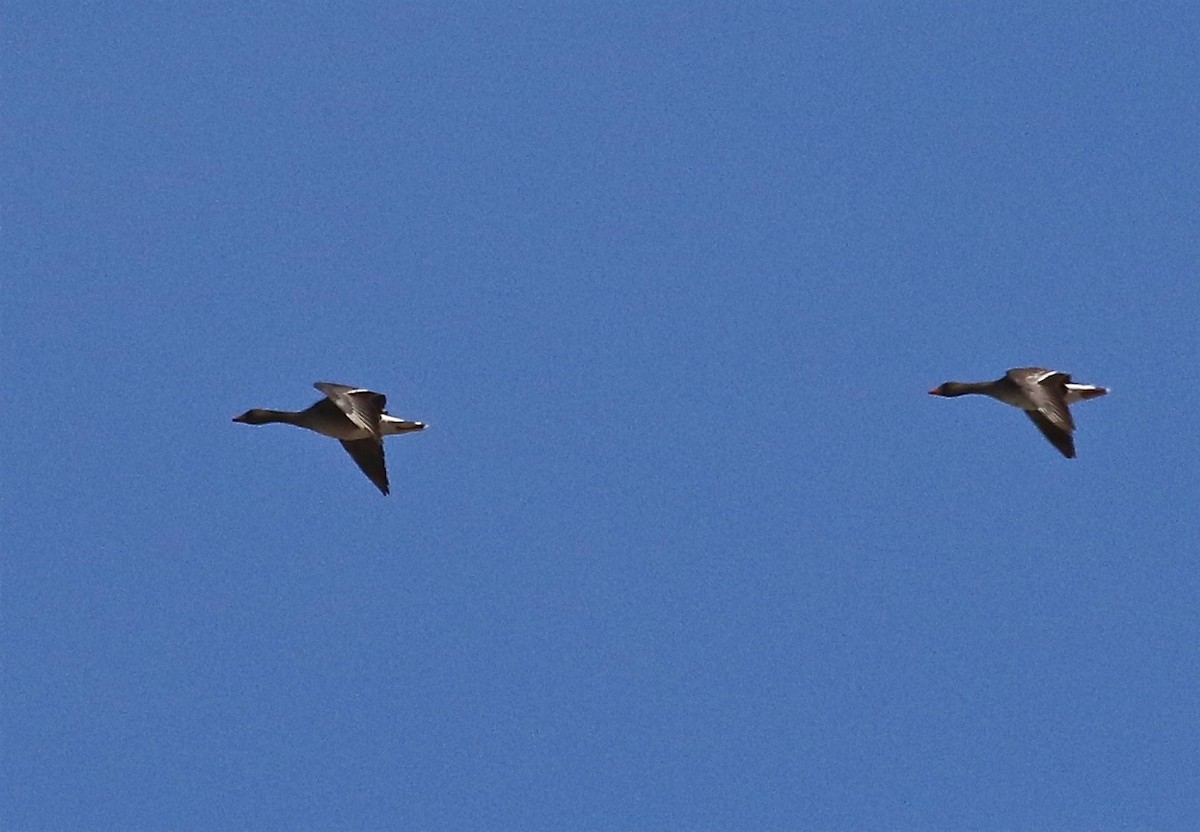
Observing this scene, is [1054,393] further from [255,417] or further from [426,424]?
[255,417]

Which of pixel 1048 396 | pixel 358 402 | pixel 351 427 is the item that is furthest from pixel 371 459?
pixel 1048 396

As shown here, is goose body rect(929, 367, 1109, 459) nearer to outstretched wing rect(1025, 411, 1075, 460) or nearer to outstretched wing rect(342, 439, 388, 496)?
outstretched wing rect(1025, 411, 1075, 460)

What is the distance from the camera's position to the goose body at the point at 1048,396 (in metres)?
36.0

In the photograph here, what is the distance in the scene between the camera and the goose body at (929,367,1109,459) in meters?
36.0

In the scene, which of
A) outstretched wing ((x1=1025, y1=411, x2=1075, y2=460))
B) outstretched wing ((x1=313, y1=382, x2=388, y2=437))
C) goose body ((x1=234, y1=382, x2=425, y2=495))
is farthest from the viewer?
outstretched wing ((x1=1025, y1=411, x2=1075, y2=460))

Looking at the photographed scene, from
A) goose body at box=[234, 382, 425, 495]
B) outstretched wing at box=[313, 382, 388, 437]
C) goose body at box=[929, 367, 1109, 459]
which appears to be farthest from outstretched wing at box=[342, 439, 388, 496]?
goose body at box=[929, 367, 1109, 459]

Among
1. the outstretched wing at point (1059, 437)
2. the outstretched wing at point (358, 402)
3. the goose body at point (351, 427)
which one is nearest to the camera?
the outstretched wing at point (358, 402)

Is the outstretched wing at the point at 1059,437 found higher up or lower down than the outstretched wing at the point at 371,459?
higher up

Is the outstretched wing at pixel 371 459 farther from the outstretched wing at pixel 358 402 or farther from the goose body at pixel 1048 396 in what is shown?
the goose body at pixel 1048 396

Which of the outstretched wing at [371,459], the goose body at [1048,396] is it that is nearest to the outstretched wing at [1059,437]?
the goose body at [1048,396]

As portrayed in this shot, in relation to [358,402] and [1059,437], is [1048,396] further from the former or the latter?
[358,402]

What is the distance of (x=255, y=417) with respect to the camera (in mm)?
37500

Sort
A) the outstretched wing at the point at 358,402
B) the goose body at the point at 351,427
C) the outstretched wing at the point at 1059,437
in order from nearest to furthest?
the outstretched wing at the point at 358,402 < the goose body at the point at 351,427 < the outstretched wing at the point at 1059,437

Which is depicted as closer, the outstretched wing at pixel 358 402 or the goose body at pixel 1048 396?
the outstretched wing at pixel 358 402
